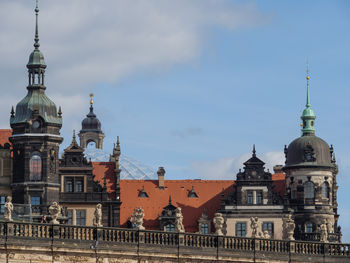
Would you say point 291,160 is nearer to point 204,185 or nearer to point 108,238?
point 204,185

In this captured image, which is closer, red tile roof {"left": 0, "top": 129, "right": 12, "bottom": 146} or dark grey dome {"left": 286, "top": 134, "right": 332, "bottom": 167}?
red tile roof {"left": 0, "top": 129, "right": 12, "bottom": 146}

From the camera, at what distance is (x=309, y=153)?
5453 inches

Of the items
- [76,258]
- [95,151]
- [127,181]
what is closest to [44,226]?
[76,258]

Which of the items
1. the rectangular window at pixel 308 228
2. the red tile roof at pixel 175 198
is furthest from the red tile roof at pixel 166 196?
the rectangular window at pixel 308 228

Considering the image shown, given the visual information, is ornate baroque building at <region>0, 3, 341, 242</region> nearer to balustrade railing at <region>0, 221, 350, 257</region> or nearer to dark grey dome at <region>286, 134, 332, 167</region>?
dark grey dome at <region>286, 134, 332, 167</region>

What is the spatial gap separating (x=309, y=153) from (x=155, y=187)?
1383 centimetres

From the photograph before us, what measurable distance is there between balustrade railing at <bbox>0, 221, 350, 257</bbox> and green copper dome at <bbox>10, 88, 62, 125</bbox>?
4417 centimetres

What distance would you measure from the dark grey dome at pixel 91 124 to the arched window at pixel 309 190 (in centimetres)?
2848

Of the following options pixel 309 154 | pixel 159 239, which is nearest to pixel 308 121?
pixel 309 154

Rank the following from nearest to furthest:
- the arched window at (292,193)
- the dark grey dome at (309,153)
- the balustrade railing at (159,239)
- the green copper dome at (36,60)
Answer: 1. the balustrade railing at (159,239)
2. the green copper dome at (36,60)
3. the arched window at (292,193)
4. the dark grey dome at (309,153)

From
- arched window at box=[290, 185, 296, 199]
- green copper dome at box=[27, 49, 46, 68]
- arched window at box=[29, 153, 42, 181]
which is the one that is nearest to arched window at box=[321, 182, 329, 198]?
arched window at box=[290, 185, 296, 199]

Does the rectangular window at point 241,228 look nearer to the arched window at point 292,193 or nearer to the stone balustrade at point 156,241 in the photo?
the arched window at point 292,193

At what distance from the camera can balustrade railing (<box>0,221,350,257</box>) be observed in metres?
77.0

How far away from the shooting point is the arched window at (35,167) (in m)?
127
